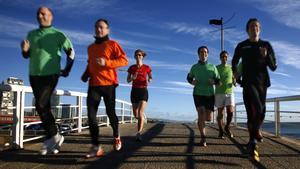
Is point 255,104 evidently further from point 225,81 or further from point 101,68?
point 225,81

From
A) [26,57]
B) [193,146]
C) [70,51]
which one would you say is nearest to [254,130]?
[193,146]

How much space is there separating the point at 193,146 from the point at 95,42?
252cm

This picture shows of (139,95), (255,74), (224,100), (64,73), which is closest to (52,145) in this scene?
(64,73)

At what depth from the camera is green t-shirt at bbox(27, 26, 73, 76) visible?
5477 mm

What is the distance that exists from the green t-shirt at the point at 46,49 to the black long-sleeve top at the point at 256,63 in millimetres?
2396

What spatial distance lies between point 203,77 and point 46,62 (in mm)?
3176

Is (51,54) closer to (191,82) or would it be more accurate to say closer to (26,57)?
(26,57)

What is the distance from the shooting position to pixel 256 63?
578cm

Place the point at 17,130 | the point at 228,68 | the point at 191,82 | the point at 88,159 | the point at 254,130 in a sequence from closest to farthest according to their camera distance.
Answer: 1. the point at 88,159
2. the point at 254,130
3. the point at 17,130
4. the point at 191,82
5. the point at 228,68

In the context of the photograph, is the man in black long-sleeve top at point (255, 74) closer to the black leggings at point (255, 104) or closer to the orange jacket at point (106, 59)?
the black leggings at point (255, 104)

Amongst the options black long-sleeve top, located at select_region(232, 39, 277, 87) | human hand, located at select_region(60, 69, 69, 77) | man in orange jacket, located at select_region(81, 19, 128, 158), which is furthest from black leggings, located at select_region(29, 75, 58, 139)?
black long-sleeve top, located at select_region(232, 39, 277, 87)

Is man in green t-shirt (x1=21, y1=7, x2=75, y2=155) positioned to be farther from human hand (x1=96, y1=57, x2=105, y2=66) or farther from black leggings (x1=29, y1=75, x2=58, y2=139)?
human hand (x1=96, y1=57, x2=105, y2=66)

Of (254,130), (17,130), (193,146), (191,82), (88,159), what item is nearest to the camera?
(88,159)

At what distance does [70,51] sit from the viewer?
5582 mm
